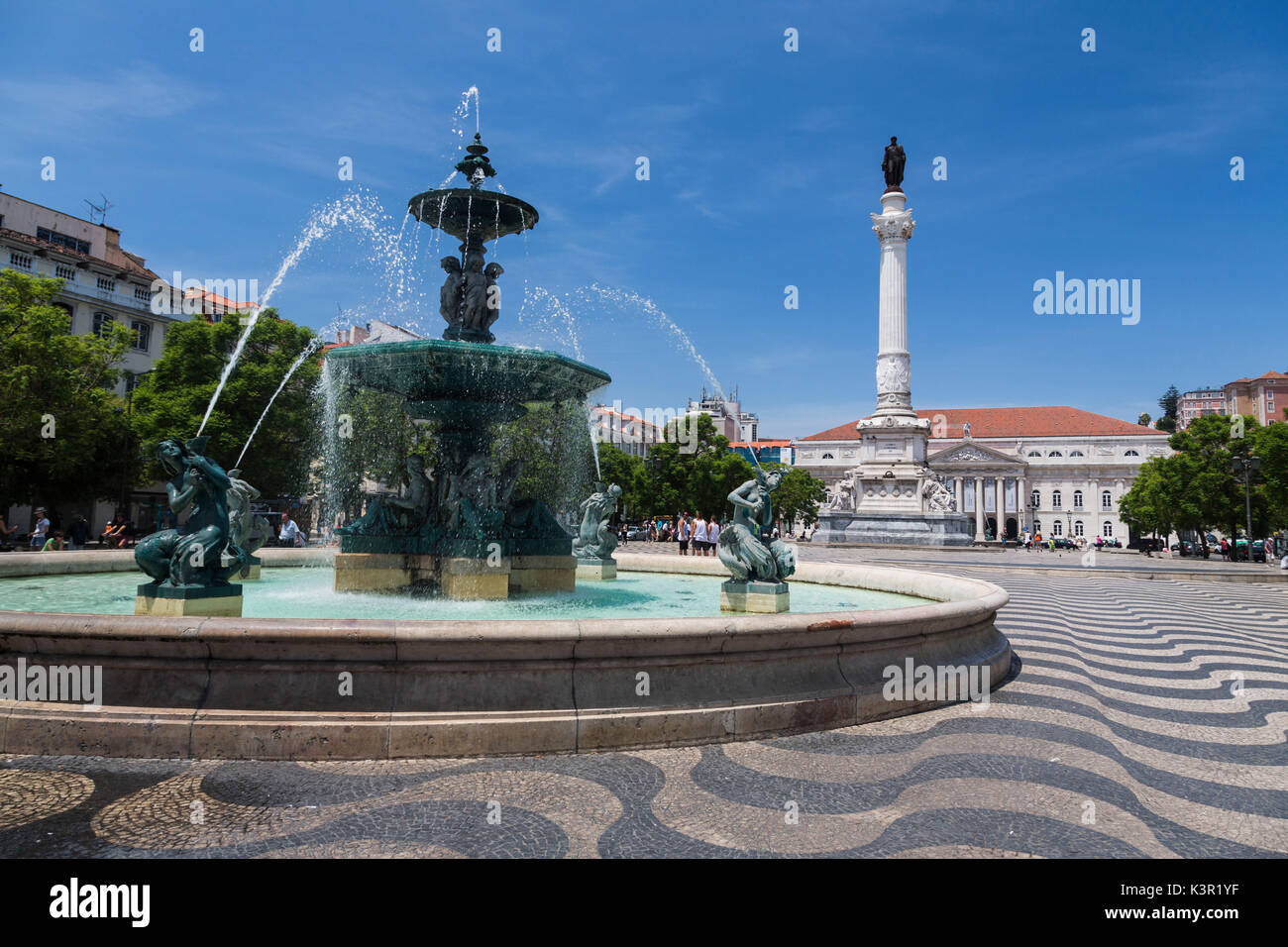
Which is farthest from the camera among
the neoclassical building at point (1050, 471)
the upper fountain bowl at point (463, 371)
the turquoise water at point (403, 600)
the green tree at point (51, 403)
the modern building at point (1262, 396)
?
the modern building at point (1262, 396)

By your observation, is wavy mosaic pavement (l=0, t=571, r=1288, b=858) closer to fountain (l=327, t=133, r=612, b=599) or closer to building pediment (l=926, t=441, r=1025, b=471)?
fountain (l=327, t=133, r=612, b=599)

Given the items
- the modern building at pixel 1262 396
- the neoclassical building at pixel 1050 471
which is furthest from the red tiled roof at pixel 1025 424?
the modern building at pixel 1262 396

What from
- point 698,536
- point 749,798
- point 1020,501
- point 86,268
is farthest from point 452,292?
point 1020,501

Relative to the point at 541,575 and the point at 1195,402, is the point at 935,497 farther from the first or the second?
the point at 1195,402

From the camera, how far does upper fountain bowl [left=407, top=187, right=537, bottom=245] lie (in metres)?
9.03

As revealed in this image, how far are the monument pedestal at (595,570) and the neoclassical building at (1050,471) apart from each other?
81499 mm

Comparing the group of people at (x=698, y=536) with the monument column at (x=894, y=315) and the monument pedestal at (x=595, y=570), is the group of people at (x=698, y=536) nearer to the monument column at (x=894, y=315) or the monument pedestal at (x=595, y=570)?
the monument pedestal at (x=595, y=570)

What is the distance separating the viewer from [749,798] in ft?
11.9

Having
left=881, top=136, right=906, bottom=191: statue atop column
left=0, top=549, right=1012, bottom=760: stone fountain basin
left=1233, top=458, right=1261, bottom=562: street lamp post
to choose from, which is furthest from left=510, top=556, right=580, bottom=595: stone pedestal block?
left=881, top=136, right=906, bottom=191: statue atop column

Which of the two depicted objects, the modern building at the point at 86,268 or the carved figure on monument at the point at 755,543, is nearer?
the carved figure on monument at the point at 755,543

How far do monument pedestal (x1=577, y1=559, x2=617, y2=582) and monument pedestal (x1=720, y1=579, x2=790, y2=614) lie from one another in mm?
4374

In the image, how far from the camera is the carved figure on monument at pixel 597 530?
1140 centimetres
